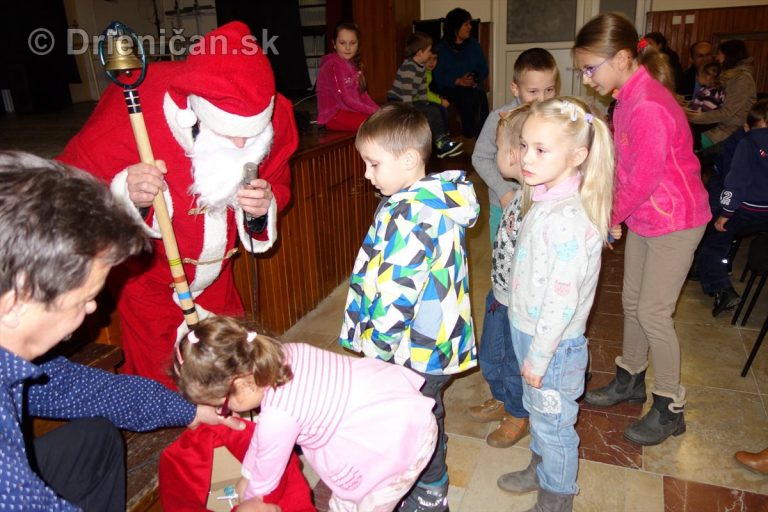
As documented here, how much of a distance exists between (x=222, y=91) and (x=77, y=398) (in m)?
0.83

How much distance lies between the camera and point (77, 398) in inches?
48.8

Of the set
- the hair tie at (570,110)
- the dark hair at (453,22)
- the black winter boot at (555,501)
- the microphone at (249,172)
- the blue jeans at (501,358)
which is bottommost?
the black winter boot at (555,501)

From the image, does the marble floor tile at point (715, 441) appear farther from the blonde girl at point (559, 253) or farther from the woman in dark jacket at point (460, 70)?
the woman in dark jacket at point (460, 70)

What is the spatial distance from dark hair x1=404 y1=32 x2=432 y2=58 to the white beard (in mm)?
3471

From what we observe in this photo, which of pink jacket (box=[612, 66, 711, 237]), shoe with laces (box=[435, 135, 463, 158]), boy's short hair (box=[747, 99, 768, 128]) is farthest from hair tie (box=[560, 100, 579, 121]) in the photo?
shoe with laces (box=[435, 135, 463, 158])

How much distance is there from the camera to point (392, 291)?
1362 millimetres

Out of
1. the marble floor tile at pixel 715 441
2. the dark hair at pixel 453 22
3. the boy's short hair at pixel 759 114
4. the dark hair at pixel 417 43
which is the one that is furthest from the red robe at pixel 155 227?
the dark hair at pixel 453 22

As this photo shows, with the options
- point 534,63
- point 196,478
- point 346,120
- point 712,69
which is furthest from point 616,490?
point 712,69

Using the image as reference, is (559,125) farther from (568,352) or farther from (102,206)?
(102,206)

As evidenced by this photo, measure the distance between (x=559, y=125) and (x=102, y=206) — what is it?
1101 mm

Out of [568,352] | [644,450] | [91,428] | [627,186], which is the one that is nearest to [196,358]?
[91,428]

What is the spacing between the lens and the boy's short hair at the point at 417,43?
182 inches

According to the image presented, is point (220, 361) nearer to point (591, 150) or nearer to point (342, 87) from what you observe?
point (591, 150)

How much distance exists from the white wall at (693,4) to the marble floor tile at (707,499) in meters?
6.98
